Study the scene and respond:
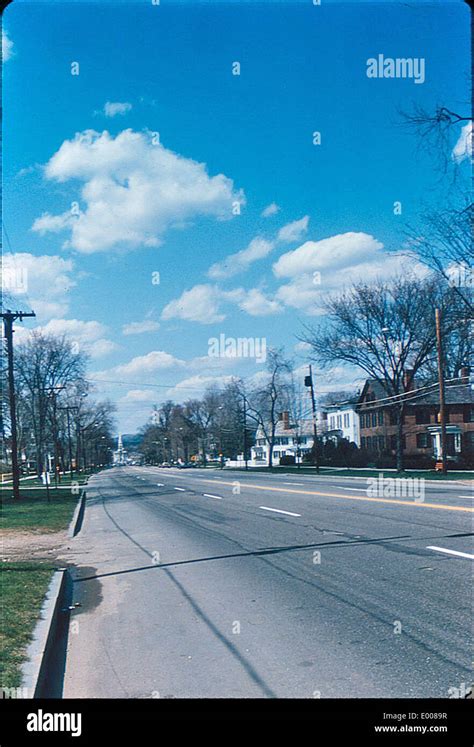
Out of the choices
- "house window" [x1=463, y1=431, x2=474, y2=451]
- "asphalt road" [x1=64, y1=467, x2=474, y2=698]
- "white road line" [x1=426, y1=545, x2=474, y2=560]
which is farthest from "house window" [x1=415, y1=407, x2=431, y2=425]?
"white road line" [x1=426, y1=545, x2=474, y2=560]

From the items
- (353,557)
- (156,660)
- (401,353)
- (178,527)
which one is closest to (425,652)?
(156,660)

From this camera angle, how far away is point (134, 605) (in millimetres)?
8297

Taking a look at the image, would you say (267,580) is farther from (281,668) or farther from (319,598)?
(281,668)

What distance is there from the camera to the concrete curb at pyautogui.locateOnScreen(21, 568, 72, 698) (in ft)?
16.9

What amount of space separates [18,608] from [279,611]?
274 centimetres

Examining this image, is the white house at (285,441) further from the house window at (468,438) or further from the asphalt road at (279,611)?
the asphalt road at (279,611)

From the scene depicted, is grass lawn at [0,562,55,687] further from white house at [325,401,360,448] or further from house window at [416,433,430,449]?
white house at [325,401,360,448]

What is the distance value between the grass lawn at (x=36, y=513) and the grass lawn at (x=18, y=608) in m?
7.16

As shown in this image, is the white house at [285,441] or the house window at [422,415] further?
the white house at [285,441]

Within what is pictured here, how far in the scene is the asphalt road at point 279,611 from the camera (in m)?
5.25

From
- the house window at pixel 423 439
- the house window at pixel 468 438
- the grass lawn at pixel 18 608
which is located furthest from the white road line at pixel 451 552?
the house window at pixel 423 439

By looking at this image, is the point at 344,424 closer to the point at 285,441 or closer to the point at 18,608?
the point at 285,441

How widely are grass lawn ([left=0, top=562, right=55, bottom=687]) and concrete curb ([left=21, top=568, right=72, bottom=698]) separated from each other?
0.21 feet
